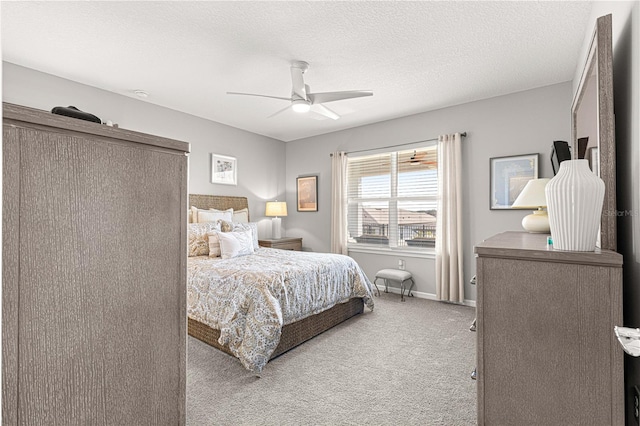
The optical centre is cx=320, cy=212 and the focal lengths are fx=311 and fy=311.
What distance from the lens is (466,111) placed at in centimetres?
410

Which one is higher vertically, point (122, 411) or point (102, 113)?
point (102, 113)

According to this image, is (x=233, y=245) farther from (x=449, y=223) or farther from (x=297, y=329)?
(x=449, y=223)

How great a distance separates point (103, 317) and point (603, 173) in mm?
1734

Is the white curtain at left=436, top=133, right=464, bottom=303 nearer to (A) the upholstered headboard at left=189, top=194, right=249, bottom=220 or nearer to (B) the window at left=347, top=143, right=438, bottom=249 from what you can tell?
(B) the window at left=347, top=143, right=438, bottom=249

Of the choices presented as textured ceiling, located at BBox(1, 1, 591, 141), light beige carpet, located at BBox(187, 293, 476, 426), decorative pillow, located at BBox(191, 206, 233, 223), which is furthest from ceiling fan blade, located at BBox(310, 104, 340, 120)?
light beige carpet, located at BBox(187, 293, 476, 426)

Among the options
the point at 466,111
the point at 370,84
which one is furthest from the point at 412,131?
the point at 370,84

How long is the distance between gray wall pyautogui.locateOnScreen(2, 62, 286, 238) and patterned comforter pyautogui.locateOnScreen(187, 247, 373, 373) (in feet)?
6.26

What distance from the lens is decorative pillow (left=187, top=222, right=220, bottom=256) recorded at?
12.1 feet

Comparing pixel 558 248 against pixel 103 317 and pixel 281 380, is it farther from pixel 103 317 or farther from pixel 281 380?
pixel 281 380

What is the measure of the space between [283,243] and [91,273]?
445 cm

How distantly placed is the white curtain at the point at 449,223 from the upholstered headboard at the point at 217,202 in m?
3.09

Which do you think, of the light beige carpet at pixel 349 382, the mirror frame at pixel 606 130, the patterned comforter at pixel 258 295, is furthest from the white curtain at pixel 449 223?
the mirror frame at pixel 606 130

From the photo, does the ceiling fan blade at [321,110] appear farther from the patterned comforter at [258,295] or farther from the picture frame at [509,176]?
the picture frame at [509,176]

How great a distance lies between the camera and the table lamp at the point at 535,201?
76.8 inches
